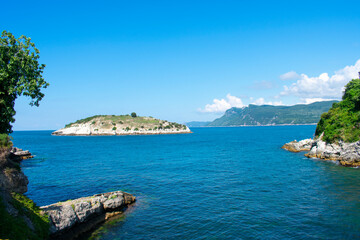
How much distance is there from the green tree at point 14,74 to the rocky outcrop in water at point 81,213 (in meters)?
9.99

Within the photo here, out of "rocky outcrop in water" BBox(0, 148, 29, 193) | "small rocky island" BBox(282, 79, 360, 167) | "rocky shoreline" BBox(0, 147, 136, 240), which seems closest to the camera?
"rocky shoreline" BBox(0, 147, 136, 240)

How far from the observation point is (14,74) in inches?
859

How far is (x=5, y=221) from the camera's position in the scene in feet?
52.6

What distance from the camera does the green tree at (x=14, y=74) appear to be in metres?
21.2

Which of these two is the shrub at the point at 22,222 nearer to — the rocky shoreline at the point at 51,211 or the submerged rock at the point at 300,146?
the rocky shoreline at the point at 51,211

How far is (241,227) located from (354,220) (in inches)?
494

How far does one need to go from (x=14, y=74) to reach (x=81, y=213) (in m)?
15.8

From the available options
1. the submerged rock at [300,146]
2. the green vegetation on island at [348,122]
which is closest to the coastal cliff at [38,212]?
the green vegetation on island at [348,122]

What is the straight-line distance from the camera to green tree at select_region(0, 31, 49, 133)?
21234mm

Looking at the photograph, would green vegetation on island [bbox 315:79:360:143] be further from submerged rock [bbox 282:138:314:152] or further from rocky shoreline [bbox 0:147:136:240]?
rocky shoreline [bbox 0:147:136:240]

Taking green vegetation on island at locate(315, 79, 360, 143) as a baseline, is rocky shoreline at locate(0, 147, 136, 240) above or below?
below

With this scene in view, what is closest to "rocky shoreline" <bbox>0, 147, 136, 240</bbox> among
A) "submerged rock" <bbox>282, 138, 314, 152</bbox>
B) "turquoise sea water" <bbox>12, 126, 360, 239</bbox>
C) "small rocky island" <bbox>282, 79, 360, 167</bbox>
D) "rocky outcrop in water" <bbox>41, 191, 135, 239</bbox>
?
"rocky outcrop in water" <bbox>41, 191, 135, 239</bbox>

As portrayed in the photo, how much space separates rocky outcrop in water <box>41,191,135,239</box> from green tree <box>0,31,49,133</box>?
999 cm

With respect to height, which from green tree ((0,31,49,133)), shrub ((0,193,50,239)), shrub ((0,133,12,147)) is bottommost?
shrub ((0,193,50,239))
